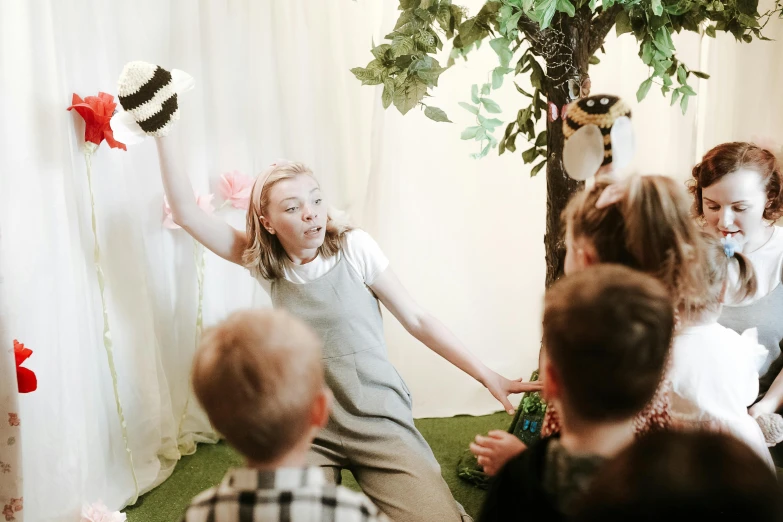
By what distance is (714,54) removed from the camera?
6.06ft

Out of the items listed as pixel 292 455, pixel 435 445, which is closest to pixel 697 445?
pixel 292 455

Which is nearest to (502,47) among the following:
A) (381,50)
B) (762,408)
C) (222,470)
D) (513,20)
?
(513,20)

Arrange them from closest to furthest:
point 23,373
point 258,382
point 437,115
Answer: point 258,382 → point 23,373 → point 437,115

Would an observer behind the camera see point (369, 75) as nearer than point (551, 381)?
No

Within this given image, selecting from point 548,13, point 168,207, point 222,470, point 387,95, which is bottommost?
point 222,470

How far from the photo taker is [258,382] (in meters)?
0.71

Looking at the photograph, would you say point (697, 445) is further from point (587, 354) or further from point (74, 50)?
point (74, 50)

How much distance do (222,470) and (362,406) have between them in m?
0.63

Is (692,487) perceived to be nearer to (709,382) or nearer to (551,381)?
(551,381)

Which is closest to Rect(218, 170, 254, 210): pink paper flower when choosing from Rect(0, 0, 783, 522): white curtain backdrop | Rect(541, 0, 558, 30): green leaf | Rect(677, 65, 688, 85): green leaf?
Rect(0, 0, 783, 522): white curtain backdrop

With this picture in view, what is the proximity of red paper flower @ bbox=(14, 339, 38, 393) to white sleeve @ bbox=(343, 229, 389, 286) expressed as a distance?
1.99ft

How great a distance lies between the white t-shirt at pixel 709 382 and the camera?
839mm

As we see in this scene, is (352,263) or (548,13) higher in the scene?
(548,13)

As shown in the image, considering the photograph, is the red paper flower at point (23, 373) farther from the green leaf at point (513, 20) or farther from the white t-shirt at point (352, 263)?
the green leaf at point (513, 20)
